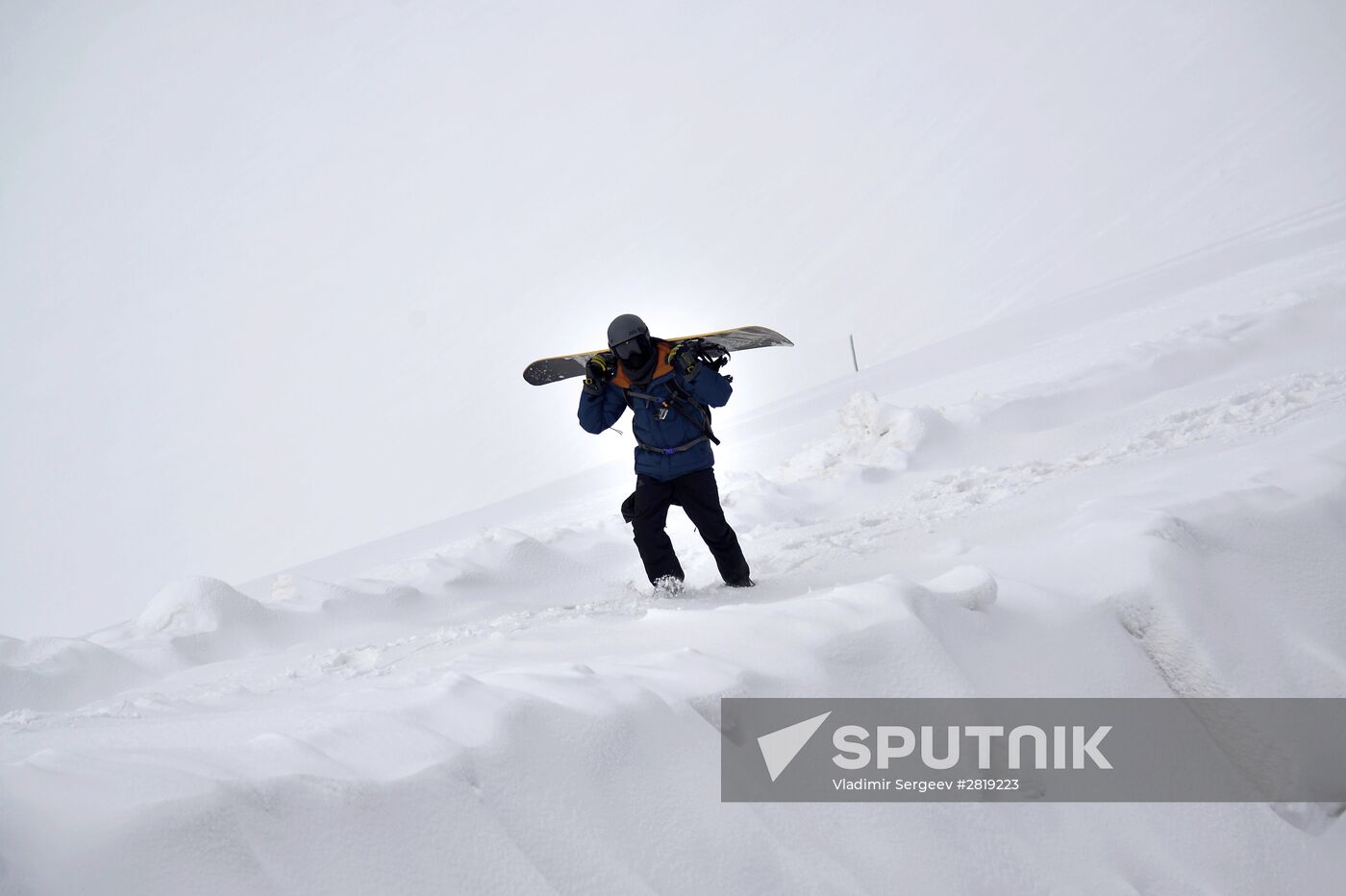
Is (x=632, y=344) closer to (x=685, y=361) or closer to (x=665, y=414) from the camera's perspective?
(x=685, y=361)

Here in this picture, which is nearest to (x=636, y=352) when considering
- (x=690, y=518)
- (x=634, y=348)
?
(x=634, y=348)

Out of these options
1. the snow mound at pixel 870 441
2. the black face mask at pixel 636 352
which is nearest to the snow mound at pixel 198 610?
the black face mask at pixel 636 352

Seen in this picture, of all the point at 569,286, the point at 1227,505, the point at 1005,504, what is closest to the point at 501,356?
the point at 569,286

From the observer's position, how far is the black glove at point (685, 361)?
5.19 meters

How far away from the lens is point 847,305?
2219cm

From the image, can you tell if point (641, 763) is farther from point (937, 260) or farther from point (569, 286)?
point (569, 286)

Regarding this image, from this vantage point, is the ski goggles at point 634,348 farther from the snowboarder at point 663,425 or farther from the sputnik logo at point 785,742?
the sputnik logo at point 785,742

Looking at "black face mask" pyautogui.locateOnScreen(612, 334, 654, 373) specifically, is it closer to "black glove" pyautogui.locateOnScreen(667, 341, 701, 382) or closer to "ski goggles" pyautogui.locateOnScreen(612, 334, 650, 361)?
"ski goggles" pyautogui.locateOnScreen(612, 334, 650, 361)

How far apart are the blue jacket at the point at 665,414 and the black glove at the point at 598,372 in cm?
4

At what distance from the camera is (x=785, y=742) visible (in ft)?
9.54

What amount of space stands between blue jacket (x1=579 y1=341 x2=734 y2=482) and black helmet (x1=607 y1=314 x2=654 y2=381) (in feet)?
0.16

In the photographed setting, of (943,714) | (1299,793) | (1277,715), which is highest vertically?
(943,714)

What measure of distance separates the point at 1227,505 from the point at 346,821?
3.67 m

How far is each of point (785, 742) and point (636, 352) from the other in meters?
2.69
